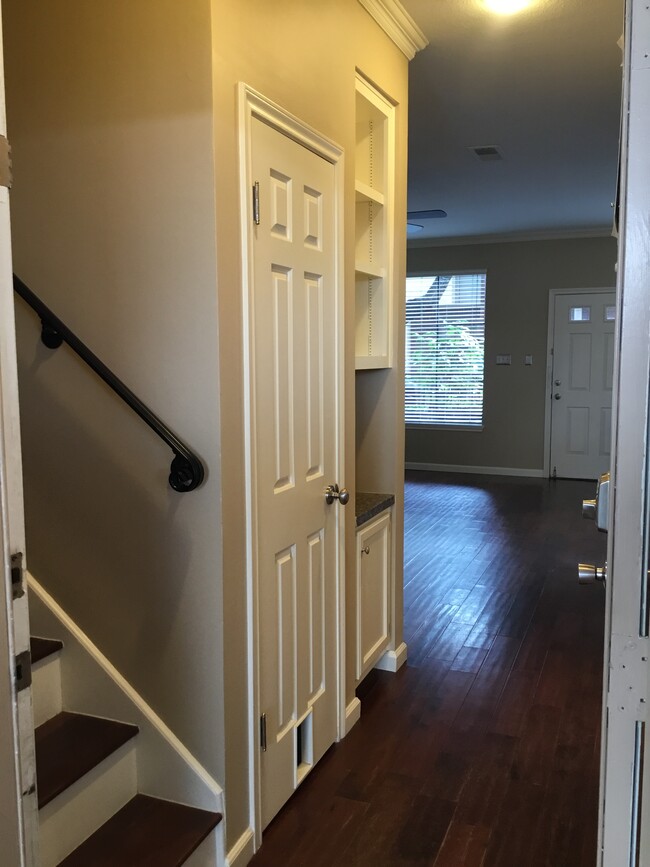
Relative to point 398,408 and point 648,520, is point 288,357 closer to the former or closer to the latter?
point 398,408

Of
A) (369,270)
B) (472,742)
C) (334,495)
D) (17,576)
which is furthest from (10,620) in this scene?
(369,270)

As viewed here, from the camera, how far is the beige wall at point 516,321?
7.99m

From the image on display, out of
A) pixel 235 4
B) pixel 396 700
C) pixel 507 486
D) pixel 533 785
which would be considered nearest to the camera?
pixel 235 4

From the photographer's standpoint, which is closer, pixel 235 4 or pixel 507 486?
pixel 235 4

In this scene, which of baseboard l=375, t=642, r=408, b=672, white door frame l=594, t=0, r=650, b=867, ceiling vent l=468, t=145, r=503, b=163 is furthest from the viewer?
ceiling vent l=468, t=145, r=503, b=163

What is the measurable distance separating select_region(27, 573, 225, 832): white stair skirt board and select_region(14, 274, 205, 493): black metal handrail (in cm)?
60

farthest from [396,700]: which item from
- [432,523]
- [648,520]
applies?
[432,523]

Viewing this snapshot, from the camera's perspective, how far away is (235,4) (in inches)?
72.2

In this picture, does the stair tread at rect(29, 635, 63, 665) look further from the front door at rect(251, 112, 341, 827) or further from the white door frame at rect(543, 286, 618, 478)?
the white door frame at rect(543, 286, 618, 478)

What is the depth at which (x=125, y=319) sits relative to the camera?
1935 mm

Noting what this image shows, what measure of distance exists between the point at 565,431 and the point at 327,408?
6.28m

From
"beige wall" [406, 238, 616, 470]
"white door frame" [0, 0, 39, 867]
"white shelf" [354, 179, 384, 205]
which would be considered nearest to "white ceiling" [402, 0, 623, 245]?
"white shelf" [354, 179, 384, 205]

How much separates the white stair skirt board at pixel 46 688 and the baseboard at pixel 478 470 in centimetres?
639

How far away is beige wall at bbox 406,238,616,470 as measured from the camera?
7988 millimetres
